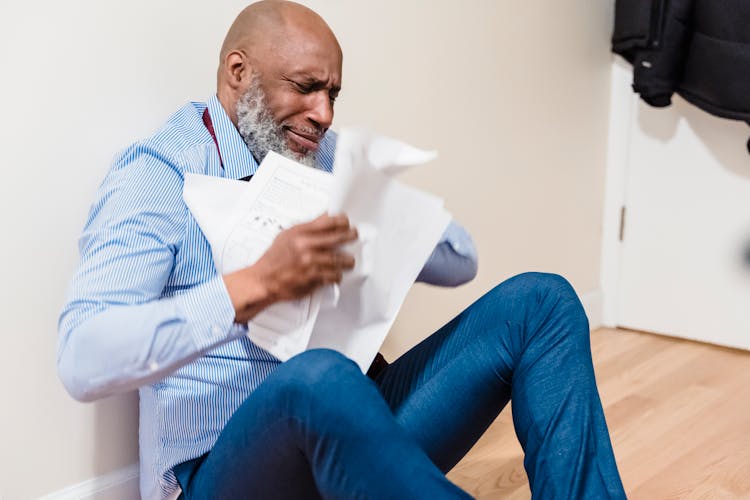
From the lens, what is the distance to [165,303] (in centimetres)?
99

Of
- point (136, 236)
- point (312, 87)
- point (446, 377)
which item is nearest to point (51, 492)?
point (136, 236)

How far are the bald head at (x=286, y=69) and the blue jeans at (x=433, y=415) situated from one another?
15.5 inches

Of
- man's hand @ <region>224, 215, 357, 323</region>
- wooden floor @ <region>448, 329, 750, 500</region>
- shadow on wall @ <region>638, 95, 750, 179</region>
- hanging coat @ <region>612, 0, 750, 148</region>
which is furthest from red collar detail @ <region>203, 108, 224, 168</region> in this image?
shadow on wall @ <region>638, 95, 750, 179</region>

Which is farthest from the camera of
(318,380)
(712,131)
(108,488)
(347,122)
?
(712,131)

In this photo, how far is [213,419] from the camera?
1173 millimetres

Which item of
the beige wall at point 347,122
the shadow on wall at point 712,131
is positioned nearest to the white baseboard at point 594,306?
the beige wall at point 347,122

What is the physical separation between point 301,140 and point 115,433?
0.58 metres

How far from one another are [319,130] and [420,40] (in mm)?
646

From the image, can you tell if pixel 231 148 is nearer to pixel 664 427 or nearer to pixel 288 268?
pixel 288 268

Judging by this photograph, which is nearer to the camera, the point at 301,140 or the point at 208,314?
the point at 208,314

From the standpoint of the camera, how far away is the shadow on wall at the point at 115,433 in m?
1.38

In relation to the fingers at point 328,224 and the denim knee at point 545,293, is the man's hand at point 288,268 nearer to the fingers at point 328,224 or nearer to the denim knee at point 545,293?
the fingers at point 328,224

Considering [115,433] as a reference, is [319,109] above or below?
above

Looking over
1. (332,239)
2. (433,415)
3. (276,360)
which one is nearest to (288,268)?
(332,239)
